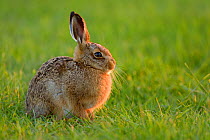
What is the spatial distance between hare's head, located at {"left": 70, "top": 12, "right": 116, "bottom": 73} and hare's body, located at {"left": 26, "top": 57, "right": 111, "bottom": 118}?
0.10 meters

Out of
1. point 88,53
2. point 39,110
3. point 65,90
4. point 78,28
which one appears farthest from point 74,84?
point 78,28

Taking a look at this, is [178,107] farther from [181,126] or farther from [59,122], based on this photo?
[59,122]

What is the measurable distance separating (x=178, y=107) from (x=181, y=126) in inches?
32.7

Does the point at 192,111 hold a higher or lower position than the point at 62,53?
lower

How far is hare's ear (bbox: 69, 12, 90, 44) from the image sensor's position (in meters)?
4.68

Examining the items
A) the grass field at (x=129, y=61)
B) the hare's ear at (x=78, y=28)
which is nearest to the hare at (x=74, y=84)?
the hare's ear at (x=78, y=28)

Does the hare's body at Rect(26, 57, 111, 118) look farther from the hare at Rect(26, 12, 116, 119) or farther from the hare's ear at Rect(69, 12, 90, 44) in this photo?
the hare's ear at Rect(69, 12, 90, 44)

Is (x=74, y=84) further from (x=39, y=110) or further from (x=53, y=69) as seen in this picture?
(x=39, y=110)

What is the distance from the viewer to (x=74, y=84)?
14.7 feet

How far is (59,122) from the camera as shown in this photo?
440cm

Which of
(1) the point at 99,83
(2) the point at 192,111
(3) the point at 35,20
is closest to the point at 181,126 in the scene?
(2) the point at 192,111

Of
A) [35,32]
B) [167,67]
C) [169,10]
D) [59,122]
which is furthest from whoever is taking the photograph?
[169,10]

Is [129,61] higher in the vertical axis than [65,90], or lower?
lower

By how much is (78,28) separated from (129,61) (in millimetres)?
2152
